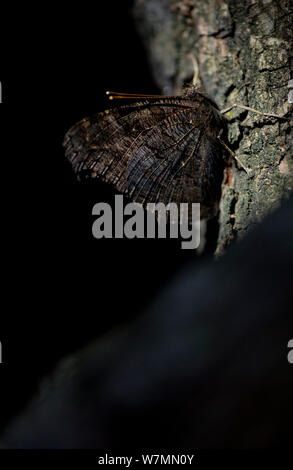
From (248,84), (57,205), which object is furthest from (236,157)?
(57,205)

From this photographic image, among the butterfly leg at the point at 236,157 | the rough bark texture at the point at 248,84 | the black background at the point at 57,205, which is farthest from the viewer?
the black background at the point at 57,205

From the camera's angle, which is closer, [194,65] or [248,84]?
[248,84]

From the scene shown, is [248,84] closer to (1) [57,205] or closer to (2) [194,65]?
(2) [194,65]

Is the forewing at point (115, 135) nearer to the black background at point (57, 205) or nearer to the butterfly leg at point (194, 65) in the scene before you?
the black background at point (57, 205)

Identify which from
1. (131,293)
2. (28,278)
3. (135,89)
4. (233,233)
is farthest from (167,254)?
(135,89)

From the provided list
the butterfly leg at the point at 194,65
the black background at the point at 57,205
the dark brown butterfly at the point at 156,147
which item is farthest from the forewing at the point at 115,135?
the butterfly leg at the point at 194,65

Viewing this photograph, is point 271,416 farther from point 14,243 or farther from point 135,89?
point 135,89
